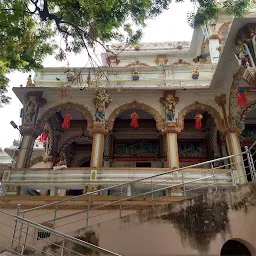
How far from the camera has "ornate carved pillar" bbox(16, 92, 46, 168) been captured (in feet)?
35.4

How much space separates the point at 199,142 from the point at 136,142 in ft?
11.2

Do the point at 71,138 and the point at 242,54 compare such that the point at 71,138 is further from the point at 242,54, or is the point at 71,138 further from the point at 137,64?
the point at 242,54

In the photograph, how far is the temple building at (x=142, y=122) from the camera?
962 centimetres

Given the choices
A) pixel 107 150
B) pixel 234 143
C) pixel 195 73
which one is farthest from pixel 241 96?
pixel 107 150

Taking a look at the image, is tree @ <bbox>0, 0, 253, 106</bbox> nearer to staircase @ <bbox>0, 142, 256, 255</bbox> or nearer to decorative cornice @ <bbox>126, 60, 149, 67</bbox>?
staircase @ <bbox>0, 142, 256, 255</bbox>

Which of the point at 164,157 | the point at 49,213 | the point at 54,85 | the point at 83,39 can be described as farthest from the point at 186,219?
the point at 54,85

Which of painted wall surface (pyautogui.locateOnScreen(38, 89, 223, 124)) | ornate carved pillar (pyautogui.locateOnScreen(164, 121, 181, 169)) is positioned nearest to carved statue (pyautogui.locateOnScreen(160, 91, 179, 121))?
painted wall surface (pyautogui.locateOnScreen(38, 89, 223, 124))

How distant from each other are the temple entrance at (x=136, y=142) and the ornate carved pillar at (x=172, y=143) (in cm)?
283

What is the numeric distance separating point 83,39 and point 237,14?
4.06m

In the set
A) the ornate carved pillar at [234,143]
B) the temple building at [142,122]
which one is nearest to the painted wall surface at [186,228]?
the temple building at [142,122]

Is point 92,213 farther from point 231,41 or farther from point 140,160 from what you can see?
point 231,41

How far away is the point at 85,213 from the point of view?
8336 mm

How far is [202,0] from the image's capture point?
261 inches

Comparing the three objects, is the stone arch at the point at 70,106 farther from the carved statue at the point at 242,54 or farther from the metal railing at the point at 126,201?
the carved statue at the point at 242,54
